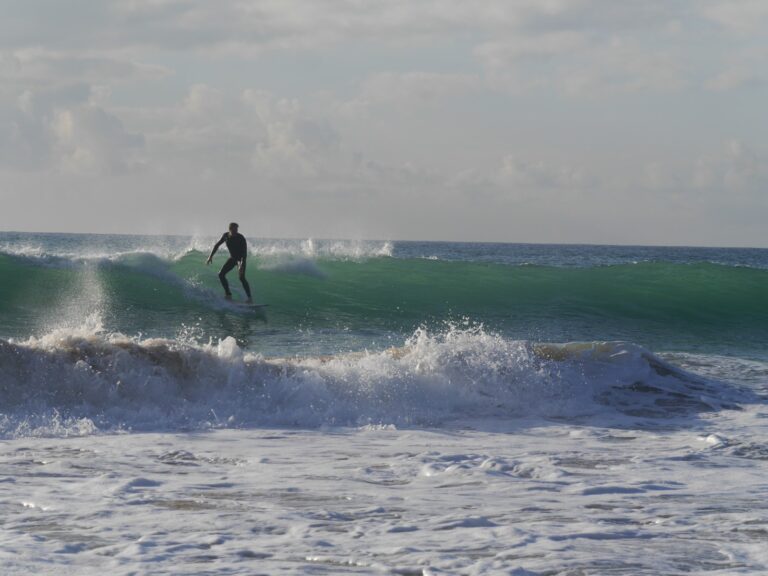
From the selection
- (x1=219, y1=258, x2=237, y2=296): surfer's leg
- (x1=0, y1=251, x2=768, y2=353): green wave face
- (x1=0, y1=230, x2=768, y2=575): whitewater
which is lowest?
(x1=0, y1=230, x2=768, y2=575): whitewater

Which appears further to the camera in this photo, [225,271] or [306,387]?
[225,271]

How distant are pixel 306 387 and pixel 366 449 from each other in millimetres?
2140

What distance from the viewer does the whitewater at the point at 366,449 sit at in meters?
4.55

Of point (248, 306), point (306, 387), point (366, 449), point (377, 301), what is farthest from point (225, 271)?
point (366, 449)

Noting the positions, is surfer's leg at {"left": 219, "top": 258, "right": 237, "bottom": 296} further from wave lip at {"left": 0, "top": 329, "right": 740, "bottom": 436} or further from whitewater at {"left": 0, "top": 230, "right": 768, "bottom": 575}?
wave lip at {"left": 0, "top": 329, "right": 740, "bottom": 436}

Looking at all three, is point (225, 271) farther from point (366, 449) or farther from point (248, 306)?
point (366, 449)

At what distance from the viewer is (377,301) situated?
1994 cm

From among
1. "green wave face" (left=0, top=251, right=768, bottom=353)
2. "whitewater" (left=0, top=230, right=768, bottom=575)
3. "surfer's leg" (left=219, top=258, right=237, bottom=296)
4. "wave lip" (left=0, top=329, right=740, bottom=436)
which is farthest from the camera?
"surfer's leg" (left=219, top=258, right=237, bottom=296)

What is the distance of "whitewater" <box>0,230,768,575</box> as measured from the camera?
455cm

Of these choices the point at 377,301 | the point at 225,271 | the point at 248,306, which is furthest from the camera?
the point at 377,301

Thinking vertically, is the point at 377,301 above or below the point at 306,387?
above

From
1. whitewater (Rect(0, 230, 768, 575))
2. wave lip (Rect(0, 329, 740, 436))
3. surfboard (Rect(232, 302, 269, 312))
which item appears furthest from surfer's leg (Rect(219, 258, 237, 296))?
wave lip (Rect(0, 329, 740, 436))

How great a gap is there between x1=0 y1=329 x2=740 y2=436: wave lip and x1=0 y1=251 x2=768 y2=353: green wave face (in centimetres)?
353

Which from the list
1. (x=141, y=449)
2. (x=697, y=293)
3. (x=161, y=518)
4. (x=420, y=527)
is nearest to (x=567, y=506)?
(x=420, y=527)
